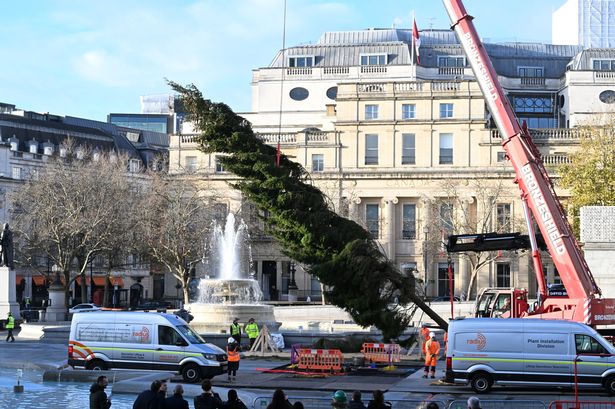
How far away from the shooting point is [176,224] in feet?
231

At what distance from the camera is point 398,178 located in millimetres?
84000

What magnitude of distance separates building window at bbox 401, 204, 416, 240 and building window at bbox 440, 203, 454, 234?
3775 mm

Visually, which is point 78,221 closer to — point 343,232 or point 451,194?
point 451,194

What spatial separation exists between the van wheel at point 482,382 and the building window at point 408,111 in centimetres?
5787

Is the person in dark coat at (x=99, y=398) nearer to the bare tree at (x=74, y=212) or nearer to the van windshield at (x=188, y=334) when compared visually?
the van windshield at (x=188, y=334)

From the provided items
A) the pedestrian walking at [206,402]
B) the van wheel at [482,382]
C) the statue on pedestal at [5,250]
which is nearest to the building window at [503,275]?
the statue on pedestal at [5,250]

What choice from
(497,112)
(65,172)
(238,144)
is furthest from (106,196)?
(497,112)

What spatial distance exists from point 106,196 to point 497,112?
4233 centimetres

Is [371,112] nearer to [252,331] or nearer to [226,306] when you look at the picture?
[226,306]

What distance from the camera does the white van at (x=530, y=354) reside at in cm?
2564

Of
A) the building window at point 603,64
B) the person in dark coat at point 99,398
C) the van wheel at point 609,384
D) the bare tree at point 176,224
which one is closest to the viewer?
the person in dark coat at point 99,398

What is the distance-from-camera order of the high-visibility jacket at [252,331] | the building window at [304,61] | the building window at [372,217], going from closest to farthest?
the high-visibility jacket at [252,331] < the building window at [372,217] < the building window at [304,61]

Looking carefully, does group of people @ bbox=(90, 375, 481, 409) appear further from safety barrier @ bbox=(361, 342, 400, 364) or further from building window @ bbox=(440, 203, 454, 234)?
building window @ bbox=(440, 203, 454, 234)

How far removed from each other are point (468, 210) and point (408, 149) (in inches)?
260
